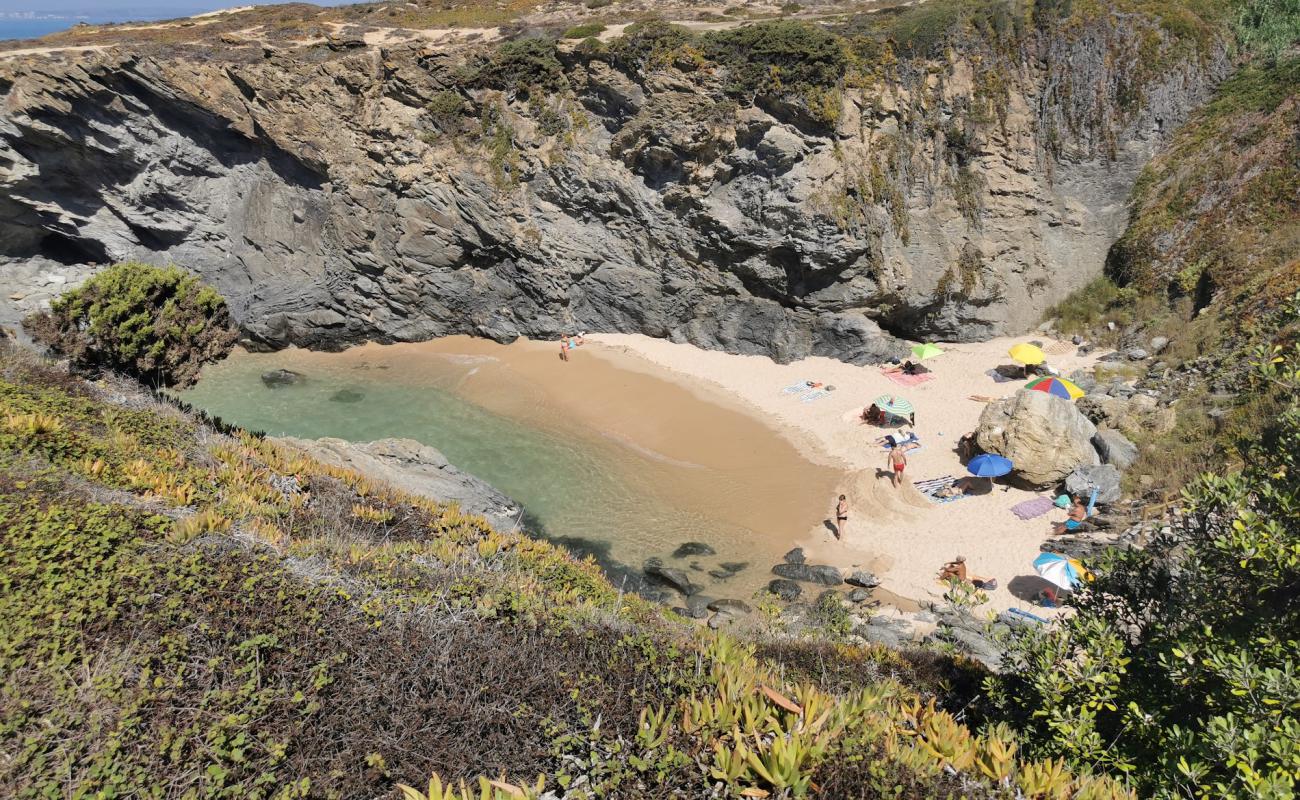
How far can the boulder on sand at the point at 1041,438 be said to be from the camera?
18.7m

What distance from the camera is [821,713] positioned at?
19.1ft

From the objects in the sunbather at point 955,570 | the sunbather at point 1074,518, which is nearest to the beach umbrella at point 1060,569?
the sunbather at point 955,570

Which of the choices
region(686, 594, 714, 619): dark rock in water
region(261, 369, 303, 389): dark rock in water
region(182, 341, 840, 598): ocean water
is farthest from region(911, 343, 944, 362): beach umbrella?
region(261, 369, 303, 389): dark rock in water

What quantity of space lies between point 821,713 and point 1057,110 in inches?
1302

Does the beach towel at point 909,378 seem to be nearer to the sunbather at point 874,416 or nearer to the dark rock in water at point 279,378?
the sunbather at point 874,416

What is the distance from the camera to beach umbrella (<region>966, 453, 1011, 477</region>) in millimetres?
18688

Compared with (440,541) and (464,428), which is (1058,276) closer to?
(464,428)

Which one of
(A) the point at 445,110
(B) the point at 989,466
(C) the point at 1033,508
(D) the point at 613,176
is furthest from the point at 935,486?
(A) the point at 445,110

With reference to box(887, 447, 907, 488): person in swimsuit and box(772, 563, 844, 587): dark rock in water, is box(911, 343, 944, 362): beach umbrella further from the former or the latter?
box(772, 563, 844, 587): dark rock in water

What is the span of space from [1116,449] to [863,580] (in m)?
8.88

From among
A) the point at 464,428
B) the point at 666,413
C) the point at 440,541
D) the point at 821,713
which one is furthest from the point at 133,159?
the point at 821,713

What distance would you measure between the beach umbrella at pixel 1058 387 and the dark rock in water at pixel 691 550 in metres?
12.1

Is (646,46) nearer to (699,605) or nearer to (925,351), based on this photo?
(925,351)

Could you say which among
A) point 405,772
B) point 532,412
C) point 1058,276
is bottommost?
point 532,412
